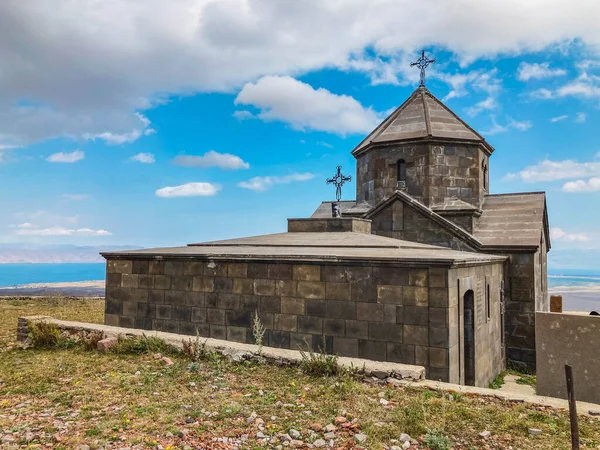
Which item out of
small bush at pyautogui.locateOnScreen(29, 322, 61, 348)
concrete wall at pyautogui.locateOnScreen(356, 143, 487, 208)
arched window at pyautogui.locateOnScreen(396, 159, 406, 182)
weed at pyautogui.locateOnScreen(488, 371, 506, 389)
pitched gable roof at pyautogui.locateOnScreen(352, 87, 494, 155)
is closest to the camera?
small bush at pyautogui.locateOnScreen(29, 322, 61, 348)

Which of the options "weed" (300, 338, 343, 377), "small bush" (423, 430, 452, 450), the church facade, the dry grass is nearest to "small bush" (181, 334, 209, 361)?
the dry grass

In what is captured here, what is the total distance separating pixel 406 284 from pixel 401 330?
870mm

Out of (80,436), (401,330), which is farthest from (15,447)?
(401,330)

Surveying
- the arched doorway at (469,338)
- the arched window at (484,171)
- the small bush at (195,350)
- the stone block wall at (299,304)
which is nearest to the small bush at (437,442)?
the stone block wall at (299,304)

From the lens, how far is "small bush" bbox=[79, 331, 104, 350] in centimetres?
827

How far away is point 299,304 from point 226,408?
4371mm

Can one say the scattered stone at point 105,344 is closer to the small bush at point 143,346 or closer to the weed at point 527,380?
the small bush at point 143,346

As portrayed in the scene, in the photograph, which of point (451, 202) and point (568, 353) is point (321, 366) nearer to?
point (568, 353)

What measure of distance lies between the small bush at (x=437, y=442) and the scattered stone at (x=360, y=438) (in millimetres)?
577

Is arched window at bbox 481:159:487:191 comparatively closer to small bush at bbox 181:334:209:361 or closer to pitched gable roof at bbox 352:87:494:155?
pitched gable roof at bbox 352:87:494:155

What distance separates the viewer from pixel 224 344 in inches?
292

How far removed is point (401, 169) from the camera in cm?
1736

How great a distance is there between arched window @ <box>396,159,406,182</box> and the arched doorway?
26.8 ft

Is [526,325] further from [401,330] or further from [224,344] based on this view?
[224,344]
